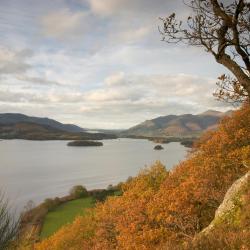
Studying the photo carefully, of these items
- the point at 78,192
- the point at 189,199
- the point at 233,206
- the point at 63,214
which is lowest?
the point at 63,214

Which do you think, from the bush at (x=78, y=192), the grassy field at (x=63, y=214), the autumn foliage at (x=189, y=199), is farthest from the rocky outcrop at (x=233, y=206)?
the bush at (x=78, y=192)

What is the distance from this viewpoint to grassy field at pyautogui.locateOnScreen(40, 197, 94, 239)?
8925 centimetres

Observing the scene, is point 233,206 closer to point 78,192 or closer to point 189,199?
point 189,199

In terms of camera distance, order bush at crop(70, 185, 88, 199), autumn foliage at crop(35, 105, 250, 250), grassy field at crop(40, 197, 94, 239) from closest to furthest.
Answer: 1. autumn foliage at crop(35, 105, 250, 250)
2. grassy field at crop(40, 197, 94, 239)
3. bush at crop(70, 185, 88, 199)

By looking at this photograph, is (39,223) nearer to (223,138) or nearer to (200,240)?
(223,138)

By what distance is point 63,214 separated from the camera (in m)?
102

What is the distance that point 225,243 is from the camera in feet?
33.5

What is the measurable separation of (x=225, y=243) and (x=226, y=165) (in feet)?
81.5

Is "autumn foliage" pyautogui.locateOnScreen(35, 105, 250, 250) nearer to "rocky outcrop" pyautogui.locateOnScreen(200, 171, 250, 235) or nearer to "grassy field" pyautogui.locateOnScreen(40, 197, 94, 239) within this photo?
"rocky outcrop" pyautogui.locateOnScreen(200, 171, 250, 235)

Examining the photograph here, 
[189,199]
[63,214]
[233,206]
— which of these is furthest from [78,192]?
[233,206]

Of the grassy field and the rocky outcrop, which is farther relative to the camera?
the grassy field

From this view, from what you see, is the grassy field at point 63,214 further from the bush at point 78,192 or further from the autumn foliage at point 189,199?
the autumn foliage at point 189,199

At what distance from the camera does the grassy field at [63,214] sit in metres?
89.2

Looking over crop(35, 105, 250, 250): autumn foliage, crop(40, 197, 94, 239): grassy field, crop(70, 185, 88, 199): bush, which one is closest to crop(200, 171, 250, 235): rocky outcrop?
crop(35, 105, 250, 250): autumn foliage
